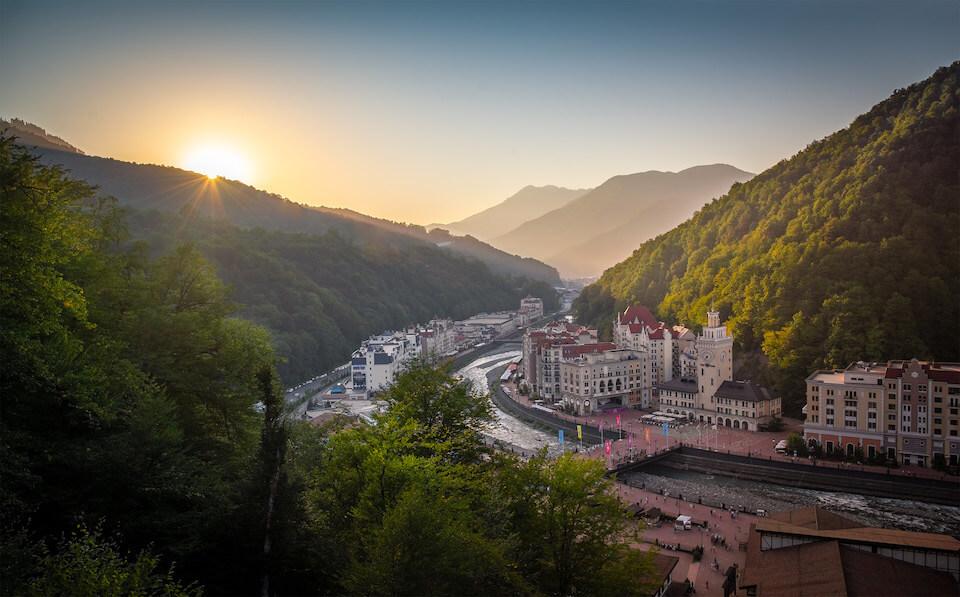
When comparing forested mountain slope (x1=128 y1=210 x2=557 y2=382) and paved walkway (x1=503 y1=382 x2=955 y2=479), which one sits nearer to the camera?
paved walkway (x1=503 y1=382 x2=955 y2=479)

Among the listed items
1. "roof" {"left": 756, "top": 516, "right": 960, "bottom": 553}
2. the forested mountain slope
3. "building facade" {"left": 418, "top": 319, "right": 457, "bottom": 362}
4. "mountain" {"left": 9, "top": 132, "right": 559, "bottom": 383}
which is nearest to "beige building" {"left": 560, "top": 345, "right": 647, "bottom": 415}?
"mountain" {"left": 9, "top": 132, "right": 559, "bottom": 383}

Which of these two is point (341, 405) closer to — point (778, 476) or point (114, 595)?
point (778, 476)

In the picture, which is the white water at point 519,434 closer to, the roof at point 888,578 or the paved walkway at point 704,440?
the paved walkway at point 704,440

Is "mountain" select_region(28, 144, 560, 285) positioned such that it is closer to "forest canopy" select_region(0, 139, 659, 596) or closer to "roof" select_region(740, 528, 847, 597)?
"forest canopy" select_region(0, 139, 659, 596)

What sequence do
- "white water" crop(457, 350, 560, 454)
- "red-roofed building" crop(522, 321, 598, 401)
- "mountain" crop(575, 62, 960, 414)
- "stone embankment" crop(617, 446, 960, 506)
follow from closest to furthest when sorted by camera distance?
"stone embankment" crop(617, 446, 960, 506) < "white water" crop(457, 350, 560, 454) < "mountain" crop(575, 62, 960, 414) < "red-roofed building" crop(522, 321, 598, 401)

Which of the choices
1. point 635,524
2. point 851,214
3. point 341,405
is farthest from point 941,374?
point 341,405

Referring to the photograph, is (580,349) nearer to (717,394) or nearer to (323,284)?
(717,394)
